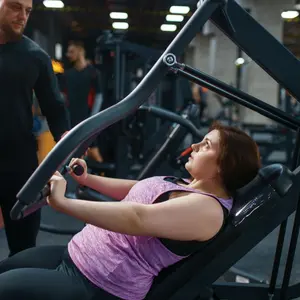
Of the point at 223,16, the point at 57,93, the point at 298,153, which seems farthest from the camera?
the point at 57,93

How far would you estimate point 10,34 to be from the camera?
5.76 ft

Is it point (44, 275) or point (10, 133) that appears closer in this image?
point (44, 275)

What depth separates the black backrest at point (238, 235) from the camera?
4.20 feet

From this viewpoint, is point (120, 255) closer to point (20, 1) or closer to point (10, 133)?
point (10, 133)

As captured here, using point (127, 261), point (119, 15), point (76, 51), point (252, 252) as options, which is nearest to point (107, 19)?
point (119, 15)

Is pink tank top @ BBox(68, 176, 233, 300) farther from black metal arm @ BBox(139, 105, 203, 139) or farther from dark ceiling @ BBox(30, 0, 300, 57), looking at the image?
dark ceiling @ BBox(30, 0, 300, 57)

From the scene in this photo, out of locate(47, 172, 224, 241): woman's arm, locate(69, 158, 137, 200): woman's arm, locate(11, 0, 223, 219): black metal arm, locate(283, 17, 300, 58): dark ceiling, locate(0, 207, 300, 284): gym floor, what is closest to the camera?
locate(11, 0, 223, 219): black metal arm

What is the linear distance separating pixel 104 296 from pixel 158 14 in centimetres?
879

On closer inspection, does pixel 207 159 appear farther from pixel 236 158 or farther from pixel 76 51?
pixel 76 51

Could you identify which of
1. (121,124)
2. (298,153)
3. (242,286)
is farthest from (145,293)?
(121,124)

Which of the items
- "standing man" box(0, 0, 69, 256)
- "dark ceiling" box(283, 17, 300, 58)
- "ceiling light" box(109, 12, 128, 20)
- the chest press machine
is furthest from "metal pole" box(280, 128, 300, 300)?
"dark ceiling" box(283, 17, 300, 58)

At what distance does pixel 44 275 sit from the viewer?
4.17ft

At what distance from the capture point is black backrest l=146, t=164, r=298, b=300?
1279 millimetres

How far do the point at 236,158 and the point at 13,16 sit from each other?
3.16 ft
